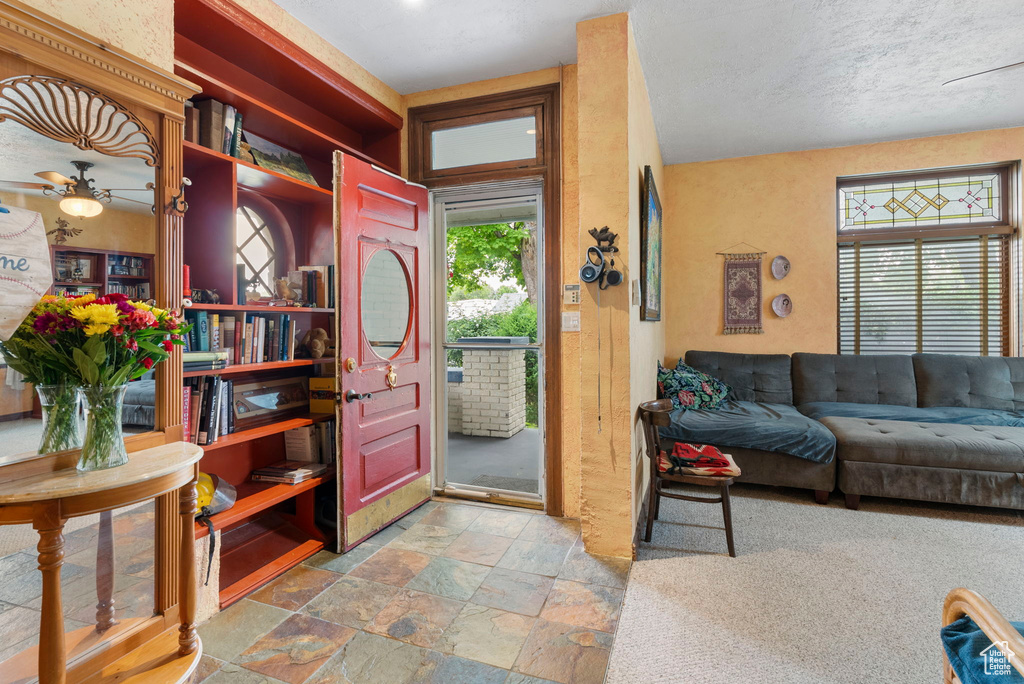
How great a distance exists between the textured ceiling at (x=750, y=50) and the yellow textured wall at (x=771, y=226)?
43 cm

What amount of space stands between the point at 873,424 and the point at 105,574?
422cm

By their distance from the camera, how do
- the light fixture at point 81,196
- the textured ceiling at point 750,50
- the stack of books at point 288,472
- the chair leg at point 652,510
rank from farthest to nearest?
the chair leg at point 652,510, the stack of books at point 288,472, the textured ceiling at point 750,50, the light fixture at point 81,196

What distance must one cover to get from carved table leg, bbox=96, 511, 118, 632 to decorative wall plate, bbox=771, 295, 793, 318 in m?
4.69

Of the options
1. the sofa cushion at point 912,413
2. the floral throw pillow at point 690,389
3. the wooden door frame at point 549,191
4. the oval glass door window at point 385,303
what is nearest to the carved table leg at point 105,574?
the oval glass door window at point 385,303

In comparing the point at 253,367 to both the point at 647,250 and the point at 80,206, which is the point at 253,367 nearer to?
the point at 80,206

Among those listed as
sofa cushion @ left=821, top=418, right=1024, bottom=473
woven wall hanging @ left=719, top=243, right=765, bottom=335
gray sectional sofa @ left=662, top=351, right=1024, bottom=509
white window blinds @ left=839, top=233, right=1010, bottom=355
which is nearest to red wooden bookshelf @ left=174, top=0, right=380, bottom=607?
gray sectional sofa @ left=662, top=351, right=1024, bottom=509

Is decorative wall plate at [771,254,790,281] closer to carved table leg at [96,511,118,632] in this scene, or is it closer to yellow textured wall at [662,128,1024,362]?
yellow textured wall at [662,128,1024,362]

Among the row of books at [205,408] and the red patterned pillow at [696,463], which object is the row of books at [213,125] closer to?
the row of books at [205,408]

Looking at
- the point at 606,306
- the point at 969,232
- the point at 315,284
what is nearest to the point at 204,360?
the point at 315,284

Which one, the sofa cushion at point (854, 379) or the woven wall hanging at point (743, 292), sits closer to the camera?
the sofa cushion at point (854, 379)

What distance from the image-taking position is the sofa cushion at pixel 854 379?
12.7 feet

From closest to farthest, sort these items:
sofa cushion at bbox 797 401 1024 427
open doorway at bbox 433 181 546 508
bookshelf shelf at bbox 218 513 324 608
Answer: bookshelf shelf at bbox 218 513 324 608 < open doorway at bbox 433 181 546 508 < sofa cushion at bbox 797 401 1024 427

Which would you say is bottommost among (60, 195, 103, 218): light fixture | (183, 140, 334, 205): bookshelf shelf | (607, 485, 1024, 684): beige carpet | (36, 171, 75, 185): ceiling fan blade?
(607, 485, 1024, 684): beige carpet

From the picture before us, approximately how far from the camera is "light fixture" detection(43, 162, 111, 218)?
1401 mm
